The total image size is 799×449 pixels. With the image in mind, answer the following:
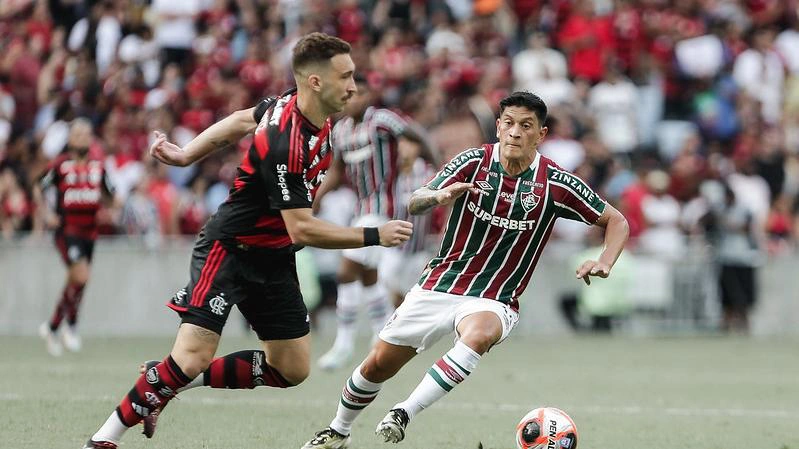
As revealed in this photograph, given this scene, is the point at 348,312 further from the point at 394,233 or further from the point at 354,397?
the point at 394,233

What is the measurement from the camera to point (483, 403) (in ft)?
36.0

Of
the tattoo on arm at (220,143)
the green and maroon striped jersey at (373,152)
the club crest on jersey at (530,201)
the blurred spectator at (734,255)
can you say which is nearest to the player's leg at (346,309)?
the green and maroon striped jersey at (373,152)

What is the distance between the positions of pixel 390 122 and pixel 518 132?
559cm

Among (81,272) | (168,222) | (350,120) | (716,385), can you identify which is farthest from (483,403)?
(168,222)

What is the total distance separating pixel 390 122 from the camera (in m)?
13.5

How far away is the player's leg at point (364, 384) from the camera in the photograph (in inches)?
314

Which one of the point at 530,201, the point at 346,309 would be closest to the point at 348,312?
the point at 346,309

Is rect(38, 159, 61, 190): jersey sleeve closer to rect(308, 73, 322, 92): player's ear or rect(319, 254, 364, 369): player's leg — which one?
rect(319, 254, 364, 369): player's leg

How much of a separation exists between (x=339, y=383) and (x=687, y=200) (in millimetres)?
8874

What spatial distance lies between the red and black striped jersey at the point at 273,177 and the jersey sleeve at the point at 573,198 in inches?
58.4

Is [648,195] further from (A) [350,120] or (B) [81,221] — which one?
(B) [81,221]

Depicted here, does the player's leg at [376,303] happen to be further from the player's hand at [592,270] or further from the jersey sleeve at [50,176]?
the player's hand at [592,270]

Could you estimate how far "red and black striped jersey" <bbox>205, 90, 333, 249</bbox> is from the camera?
715 cm

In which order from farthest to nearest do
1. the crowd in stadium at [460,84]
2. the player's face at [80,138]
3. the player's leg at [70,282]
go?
the crowd in stadium at [460,84] < the player's leg at [70,282] < the player's face at [80,138]
